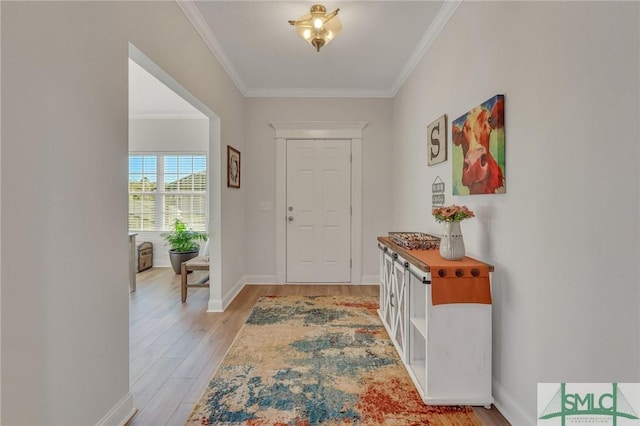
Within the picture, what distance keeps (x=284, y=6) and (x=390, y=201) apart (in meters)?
2.67

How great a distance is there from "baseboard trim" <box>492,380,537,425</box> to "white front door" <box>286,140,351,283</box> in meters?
2.62

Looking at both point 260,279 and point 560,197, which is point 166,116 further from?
point 560,197

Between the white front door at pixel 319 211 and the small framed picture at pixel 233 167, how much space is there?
2.30ft

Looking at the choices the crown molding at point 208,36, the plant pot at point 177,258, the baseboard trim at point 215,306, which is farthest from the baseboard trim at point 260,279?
the crown molding at point 208,36

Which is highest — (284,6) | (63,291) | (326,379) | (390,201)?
(284,6)

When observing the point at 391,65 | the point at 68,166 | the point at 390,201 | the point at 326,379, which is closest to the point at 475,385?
the point at 326,379

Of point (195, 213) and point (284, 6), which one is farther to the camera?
point (195, 213)

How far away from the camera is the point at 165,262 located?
18.2 ft

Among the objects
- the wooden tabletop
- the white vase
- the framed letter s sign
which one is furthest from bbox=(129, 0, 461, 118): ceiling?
the wooden tabletop

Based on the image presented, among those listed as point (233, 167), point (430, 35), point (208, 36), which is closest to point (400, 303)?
point (430, 35)

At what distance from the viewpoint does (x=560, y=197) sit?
4.38 feet

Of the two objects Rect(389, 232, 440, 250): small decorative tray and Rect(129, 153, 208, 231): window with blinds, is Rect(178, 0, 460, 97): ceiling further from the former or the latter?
Rect(129, 153, 208, 231): window with blinds

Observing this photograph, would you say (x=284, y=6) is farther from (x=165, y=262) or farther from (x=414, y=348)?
(x=165, y=262)

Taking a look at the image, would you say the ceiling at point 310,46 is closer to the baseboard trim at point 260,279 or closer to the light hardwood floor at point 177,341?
the baseboard trim at point 260,279
